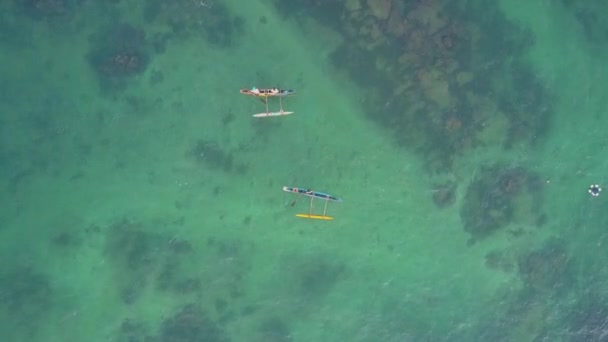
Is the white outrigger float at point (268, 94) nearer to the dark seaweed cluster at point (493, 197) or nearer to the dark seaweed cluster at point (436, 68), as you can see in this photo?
the dark seaweed cluster at point (436, 68)

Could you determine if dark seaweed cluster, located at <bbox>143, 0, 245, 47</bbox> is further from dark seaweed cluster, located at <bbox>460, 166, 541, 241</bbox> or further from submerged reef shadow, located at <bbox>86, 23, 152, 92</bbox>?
dark seaweed cluster, located at <bbox>460, 166, 541, 241</bbox>

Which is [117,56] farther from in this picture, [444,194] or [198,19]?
[444,194]

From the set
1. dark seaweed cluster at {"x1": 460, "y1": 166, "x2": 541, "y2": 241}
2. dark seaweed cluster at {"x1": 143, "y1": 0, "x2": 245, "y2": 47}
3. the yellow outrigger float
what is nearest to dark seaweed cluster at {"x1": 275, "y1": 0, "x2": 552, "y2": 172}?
dark seaweed cluster at {"x1": 460, "y1": 166, "x2": 541, "y2": 241}

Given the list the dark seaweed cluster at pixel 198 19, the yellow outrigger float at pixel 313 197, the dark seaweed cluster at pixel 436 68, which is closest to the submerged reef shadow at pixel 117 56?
the dark seaweed cluster at pixel 198 19

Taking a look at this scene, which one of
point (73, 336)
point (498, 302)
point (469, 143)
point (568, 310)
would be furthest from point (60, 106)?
point (568, 310)

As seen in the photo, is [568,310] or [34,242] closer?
[34,242]

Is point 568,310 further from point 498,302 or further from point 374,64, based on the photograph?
point 374,64
